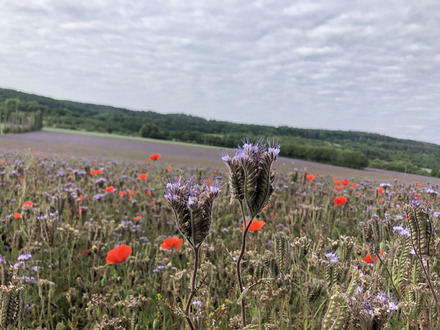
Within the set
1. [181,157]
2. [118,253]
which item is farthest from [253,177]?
[181,157]

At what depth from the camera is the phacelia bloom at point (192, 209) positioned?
3.97 feet

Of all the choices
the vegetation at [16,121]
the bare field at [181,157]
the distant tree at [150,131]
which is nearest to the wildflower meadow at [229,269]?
the bare field at [181,157]

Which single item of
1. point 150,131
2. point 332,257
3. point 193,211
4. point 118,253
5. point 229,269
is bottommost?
point 229,269

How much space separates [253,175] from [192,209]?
27cm

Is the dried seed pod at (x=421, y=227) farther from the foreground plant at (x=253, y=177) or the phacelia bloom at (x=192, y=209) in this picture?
the phacelia bloom at (x=192, y=209)

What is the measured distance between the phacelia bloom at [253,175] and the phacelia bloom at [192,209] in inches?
3.9

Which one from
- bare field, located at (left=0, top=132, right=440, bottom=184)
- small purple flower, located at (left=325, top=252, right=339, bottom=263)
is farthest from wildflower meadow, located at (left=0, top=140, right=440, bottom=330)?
bare field, located at (left=0, top=132, right=440, bottom=184)

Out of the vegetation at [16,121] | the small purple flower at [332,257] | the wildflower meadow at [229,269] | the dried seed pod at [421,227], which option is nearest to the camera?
the wildflower meadow at [229,269]

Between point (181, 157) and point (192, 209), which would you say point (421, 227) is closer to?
point (192, 209)

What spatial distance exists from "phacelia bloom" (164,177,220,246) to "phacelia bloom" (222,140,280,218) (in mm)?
99

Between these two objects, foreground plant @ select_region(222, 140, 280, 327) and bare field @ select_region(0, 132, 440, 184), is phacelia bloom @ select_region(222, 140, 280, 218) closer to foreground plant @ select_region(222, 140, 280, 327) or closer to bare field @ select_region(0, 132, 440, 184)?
foreground plant @ select_region(222, 140, 280, 327)

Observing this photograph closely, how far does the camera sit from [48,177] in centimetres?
617

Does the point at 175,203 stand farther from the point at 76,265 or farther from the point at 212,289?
the point at 76,265

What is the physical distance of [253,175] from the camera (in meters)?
1.23
